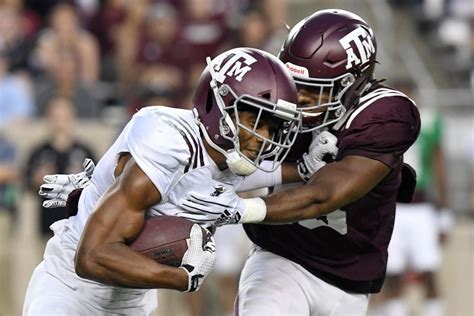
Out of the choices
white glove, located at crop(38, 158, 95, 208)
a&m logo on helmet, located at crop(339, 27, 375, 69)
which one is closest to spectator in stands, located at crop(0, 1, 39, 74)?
white glove, located at crop(38, 158, 95, 208)

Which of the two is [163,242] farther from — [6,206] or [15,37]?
[15,37]

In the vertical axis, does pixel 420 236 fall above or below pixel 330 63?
below

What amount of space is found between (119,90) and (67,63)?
95cm

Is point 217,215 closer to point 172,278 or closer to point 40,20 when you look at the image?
point 172,278

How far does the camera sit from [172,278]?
12.7 ft

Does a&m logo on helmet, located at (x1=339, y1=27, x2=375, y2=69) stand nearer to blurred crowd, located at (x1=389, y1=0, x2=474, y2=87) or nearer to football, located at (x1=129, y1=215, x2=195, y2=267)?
football, located at (x1=129, y1=215, x2=195, y2=267)

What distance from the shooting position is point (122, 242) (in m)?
3.88

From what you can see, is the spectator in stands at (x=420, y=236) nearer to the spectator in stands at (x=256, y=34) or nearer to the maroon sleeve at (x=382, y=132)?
the spectator in stands at (x=256, y=34)

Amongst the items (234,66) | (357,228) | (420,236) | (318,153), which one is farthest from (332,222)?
(420,236)

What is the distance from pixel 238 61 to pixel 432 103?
627 centimetres

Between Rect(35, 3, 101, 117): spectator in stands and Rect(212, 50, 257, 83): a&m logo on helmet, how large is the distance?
5.08 metres

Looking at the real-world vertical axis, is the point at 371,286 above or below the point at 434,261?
above

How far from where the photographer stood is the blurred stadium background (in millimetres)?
8578

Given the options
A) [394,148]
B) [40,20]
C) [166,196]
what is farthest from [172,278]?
[40,20]
